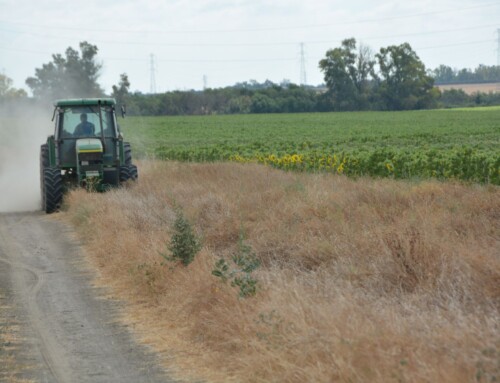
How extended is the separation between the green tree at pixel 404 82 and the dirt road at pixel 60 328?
103 meters

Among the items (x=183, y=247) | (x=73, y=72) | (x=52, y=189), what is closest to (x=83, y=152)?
(x=52, y=189)

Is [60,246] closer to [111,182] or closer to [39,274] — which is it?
[39,274]

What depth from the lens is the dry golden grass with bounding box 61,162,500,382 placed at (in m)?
6.76

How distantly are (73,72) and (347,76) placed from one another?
150 ft

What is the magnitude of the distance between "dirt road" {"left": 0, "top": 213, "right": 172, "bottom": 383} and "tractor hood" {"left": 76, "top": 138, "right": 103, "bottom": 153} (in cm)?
632

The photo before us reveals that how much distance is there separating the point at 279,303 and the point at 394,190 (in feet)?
28.5

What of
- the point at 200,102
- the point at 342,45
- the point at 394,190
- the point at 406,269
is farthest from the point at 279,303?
the point at 342,45

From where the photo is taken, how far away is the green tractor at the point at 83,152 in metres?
22.0

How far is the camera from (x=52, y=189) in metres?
21.9

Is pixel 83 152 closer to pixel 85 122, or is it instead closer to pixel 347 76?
pixel 85 122

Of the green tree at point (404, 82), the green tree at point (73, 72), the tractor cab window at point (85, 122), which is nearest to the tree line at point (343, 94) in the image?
the green tree at point (404, 82)

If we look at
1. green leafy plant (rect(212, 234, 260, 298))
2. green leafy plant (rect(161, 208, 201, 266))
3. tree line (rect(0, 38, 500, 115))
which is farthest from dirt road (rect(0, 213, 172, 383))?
tree line (rect(0, 38, 500, 115))

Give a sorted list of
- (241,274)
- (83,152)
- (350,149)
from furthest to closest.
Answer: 1. (350,149)
2. (83,152)
3. (241,274)

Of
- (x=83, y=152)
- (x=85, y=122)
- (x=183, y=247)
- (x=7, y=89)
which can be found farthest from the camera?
(x=7, y=89)
